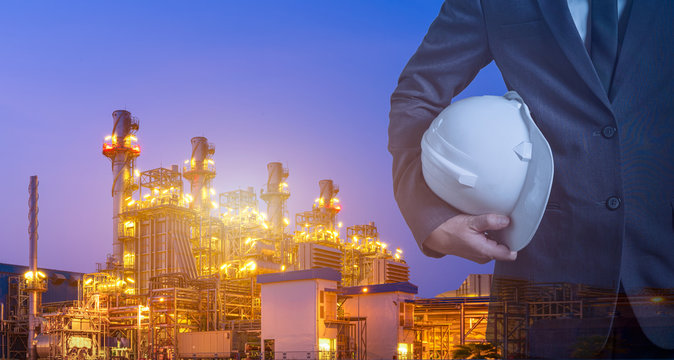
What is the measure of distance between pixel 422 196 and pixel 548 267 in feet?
2.34

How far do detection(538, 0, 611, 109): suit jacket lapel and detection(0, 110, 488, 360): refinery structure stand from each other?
14.8m

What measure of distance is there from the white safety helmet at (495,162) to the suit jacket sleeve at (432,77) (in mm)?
375

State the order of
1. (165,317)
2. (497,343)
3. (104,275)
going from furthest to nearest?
(104,275)
(165,317)
(497,343)

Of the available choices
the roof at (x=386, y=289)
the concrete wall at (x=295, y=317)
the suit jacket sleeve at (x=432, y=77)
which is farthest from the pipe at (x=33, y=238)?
the suit jacket sleeve at (x=432, y=77)

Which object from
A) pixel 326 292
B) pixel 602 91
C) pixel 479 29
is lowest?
pixel 326 292

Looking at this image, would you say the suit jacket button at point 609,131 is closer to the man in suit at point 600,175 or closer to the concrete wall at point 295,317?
the man in suit at point 600,175

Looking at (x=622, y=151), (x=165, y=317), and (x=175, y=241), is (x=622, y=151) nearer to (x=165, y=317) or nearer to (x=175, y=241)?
(x=165, y=317)

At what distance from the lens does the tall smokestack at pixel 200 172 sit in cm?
3534

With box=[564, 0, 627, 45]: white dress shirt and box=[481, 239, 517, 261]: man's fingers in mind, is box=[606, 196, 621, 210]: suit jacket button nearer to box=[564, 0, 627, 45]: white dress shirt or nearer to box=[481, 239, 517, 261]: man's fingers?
box=[481, 239, 517, 261]: man's fingers

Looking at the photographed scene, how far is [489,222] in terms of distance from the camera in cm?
284

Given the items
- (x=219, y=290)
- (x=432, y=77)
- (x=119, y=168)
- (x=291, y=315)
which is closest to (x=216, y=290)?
(x=219, y=290)

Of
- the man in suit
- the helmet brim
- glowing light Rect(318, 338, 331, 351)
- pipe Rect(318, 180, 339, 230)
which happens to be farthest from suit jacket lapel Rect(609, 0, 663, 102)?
pipe Rect(318, 180, 339, 230)

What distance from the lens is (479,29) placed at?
3.37 meters

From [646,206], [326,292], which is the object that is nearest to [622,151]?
[646,206]
